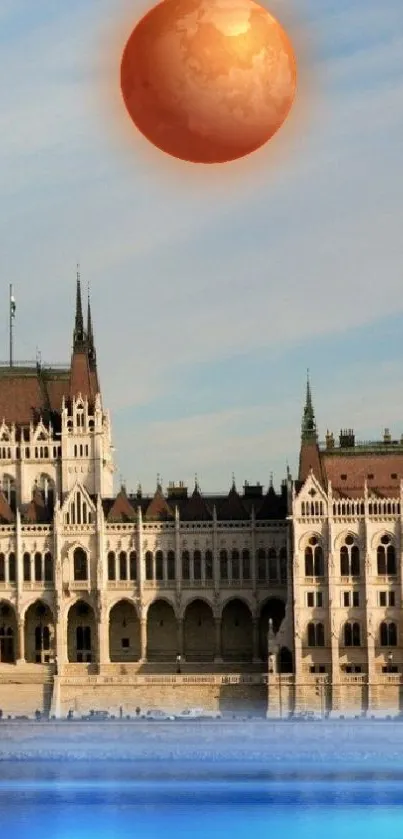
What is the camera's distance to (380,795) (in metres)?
64.4

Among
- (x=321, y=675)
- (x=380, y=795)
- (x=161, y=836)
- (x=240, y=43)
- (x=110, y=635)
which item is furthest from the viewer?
(x=110, y=635)

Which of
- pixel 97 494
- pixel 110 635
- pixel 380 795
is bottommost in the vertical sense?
pixel 380 795

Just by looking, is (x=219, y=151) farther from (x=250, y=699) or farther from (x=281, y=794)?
(x=250, y=699)

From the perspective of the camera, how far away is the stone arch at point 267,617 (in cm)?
9319

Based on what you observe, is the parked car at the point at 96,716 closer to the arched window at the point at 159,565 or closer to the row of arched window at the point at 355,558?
the arched window at the point at 159,565

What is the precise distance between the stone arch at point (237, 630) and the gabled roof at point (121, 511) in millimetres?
7833

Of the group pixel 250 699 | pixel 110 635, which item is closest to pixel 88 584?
pixel 110 635

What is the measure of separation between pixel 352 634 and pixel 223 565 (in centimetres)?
903

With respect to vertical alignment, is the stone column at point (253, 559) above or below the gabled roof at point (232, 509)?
below

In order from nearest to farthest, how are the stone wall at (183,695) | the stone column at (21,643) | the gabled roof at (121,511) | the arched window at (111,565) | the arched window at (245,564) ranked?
the stone wall at (183,695), the stone column at (21,643), the arched window at (245,564), the gabled roof at (121,511), the arched window at (111,565)

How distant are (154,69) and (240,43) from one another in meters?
0.48

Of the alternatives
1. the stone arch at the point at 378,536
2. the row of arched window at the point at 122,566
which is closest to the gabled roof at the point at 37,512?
the row of arched window at the point at 122,566

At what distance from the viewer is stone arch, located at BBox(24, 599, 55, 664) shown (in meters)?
93.8

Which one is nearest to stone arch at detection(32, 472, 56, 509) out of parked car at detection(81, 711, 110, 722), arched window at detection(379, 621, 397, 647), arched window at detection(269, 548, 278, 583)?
arched window at detection(269, 548, 278, 583)
